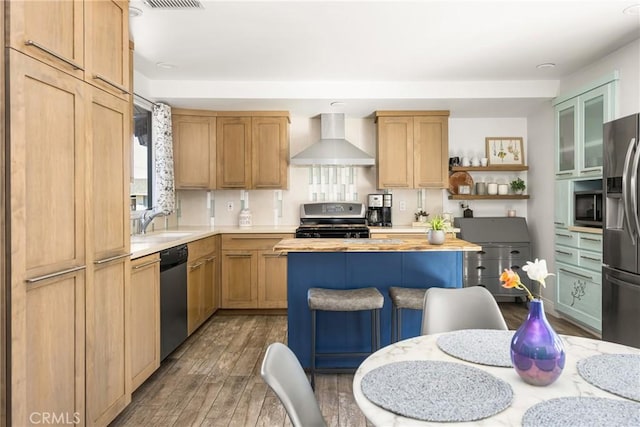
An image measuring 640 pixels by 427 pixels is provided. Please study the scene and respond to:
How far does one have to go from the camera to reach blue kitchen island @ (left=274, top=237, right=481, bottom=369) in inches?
120

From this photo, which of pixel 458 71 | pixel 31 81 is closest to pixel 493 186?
pixel 458 71

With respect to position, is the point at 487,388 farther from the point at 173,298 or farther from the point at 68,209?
the point at 173,298

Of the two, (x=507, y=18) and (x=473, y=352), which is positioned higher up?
(x=507, y=18)

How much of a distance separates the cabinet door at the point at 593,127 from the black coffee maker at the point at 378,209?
207 centimetres

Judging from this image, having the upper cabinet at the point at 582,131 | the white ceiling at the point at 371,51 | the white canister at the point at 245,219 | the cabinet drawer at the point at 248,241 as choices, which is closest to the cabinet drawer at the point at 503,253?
the upper cabinet at the point at 582,131

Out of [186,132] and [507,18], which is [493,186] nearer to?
[507,18]

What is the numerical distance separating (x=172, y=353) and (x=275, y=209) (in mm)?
2363

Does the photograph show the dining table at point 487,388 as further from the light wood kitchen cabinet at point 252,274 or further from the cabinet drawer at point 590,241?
the light wood kitchen cabinet at point 252,274

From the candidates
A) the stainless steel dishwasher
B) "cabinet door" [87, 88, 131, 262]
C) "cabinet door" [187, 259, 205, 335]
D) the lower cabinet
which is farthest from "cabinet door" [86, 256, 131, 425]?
the lower cabinet

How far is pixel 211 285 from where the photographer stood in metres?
4.40

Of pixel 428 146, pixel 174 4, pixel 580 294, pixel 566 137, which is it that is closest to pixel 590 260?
pixel 580 294

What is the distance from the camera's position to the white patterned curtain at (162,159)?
4363mm

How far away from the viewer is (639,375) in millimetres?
1230

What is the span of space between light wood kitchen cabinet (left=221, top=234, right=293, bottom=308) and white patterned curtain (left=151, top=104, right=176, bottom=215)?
0.74 m
